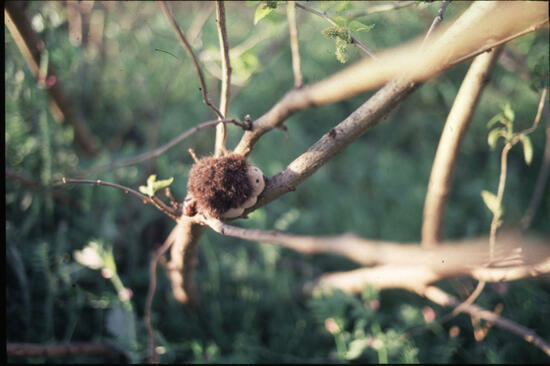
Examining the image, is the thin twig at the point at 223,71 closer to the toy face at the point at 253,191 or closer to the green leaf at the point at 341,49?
the toy face at the point at 253,191

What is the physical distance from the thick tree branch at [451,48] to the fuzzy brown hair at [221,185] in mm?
106

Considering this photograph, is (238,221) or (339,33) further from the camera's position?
(238,221)

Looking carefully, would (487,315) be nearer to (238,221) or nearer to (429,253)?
(429,253)

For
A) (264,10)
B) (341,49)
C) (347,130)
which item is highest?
(264,10)

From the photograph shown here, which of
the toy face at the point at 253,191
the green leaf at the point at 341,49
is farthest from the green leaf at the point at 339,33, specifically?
the toy face at the point at 253,191

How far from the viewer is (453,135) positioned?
→ 0.92 metres

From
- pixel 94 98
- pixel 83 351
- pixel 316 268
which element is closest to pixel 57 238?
pixel 83 351

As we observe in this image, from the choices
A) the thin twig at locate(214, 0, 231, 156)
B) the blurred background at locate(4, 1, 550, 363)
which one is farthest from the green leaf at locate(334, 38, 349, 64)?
the thin twig at locate(214, 0, 231, 156)

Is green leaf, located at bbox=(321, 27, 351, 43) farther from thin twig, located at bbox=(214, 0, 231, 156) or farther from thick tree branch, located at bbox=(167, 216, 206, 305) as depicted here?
thick tree branch, located at bbox=(167, 216, 206, 305)

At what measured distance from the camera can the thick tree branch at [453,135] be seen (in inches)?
33.1

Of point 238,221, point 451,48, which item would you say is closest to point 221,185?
point 451,48

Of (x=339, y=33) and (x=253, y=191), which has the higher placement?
(x=339, y=33)

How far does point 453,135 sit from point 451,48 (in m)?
0.34

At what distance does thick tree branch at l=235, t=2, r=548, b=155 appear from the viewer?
618 mm
